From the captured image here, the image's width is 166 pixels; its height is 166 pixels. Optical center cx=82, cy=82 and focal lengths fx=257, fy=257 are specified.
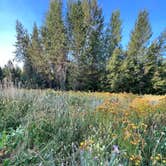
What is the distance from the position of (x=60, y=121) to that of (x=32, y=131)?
450mm

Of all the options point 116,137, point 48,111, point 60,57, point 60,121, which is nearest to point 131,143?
point 116,137

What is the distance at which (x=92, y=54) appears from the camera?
2219 centimetres

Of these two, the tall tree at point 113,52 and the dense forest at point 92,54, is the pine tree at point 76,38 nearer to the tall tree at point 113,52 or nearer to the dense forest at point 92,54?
the dense forest at point 92,54

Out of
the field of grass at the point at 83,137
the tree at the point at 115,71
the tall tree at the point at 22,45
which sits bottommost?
the field of grass at the point at 83,137

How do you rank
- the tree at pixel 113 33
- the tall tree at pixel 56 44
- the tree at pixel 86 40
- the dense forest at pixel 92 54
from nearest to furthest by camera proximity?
1. the dense forest at pixel 92 54
2. the tree at pixel 86 40
3. the tall tree at pixel 56 44
4. the tree at pixel 113 33

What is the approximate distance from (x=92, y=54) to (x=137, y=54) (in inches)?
150

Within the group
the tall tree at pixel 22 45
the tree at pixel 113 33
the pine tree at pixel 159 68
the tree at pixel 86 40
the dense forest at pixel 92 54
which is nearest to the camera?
the pine tree at pixel 159 68

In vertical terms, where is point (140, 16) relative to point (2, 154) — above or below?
above

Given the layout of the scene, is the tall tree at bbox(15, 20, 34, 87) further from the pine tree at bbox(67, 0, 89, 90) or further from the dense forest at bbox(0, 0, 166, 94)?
the pine tree at bbox(67, 0, 89, 90)

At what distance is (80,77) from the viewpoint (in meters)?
21.5

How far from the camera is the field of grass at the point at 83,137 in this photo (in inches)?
93.7

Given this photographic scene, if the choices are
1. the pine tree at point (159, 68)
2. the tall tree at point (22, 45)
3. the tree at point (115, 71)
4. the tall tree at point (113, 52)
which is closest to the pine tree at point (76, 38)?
the tall tree at point (113, 52)

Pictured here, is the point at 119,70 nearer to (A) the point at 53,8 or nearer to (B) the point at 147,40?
(B) the point at 147,40

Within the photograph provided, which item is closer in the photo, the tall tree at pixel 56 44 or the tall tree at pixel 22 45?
the tall tree at pixel 56 44
